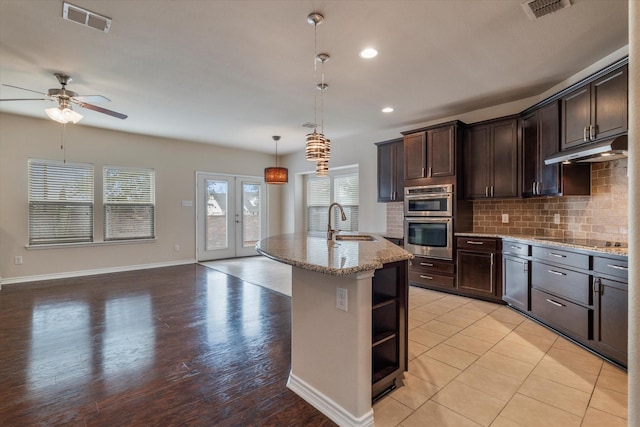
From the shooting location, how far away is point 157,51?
9.71 ft

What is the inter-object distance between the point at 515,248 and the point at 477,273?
0.65 m

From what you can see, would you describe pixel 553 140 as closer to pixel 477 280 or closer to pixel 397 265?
pixel 477 280

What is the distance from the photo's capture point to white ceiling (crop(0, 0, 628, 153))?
2.36m

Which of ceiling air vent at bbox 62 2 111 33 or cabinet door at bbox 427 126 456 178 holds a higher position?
ceiling air vent at bbox 62 2 111 33

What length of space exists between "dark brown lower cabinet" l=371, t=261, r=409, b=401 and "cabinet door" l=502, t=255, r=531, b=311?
2.18 metres

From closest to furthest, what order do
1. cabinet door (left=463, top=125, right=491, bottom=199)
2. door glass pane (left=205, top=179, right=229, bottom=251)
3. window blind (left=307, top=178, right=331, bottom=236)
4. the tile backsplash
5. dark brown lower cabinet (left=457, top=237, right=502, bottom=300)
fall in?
the tile backsplash → dark brown lower cabinet (left=457, top=237, right=502, bottom=300) → cabinet door (left=463, top=125, right=491, bottom=199) → door glass pane (left=205, top=179, right=229, bottom=251) → window blind (left=307, top=178, right=331, bottom=236)

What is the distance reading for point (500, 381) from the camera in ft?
7.40

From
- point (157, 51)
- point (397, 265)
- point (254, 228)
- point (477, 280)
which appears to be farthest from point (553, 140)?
point (254, 228)

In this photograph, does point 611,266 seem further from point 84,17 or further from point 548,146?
point 84,17

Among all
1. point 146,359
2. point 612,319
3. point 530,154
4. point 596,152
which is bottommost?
point 146,359

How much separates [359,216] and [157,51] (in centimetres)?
449

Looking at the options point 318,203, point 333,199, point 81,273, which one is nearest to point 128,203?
point 81,273

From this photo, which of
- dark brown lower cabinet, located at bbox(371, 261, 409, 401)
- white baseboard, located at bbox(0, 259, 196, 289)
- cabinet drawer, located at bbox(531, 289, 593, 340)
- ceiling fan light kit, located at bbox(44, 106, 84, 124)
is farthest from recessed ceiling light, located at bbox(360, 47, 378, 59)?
white baseboard, located at bbox(0, 259, 196, 289)

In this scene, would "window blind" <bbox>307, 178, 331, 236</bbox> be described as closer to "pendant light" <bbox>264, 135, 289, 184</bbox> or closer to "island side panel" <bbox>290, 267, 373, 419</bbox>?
"pendant light" <bbox>264, 135, 289, 184</bbox>
